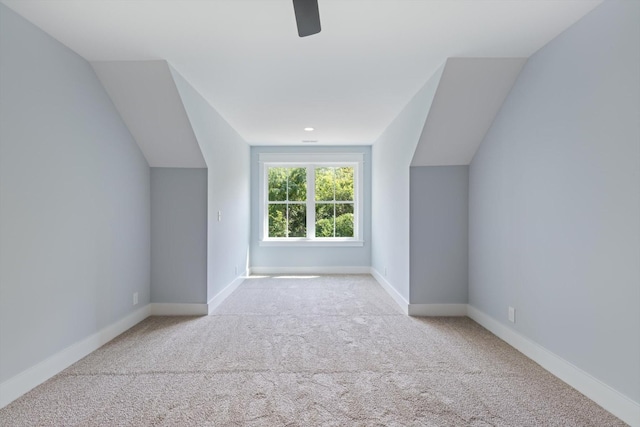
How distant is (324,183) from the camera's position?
6367 mm

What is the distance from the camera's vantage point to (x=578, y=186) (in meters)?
2.20

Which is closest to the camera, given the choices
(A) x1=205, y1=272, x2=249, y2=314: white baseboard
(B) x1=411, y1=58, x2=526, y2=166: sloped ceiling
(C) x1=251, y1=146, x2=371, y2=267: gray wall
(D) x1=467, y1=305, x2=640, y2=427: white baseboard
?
(D) x1=467, y1=305, x2=640, y2=427: white baseboard

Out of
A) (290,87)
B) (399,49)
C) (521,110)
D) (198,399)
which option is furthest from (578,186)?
(198,399)

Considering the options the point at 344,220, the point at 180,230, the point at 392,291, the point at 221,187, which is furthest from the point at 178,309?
the point at 344,220

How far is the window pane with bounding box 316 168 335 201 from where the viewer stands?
6.37 metres

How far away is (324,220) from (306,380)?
13.8ft

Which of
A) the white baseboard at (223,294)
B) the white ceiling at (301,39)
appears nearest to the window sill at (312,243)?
the white baseboard at (223,294)

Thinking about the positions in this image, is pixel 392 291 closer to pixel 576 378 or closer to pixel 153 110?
pixel 576 378

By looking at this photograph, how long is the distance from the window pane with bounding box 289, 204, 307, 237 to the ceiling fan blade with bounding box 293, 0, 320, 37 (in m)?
4.70

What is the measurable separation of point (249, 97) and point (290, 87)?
21.7 inches

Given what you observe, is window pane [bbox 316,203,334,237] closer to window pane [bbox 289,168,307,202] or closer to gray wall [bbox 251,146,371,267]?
gray wall [bbox 251,146,371,267]

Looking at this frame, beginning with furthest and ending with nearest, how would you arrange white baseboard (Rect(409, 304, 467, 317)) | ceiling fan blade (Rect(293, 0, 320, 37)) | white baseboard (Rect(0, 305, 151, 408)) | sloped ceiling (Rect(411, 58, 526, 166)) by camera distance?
1. white baseboard (Rect(409, 304, 467, 317))
2. sloped ceiling (Rect(411, 58, 526, 166))
3. white baseboard (Rect(0, 305, 151, 408))
4. ceiling fan blade (Rect(293, 0, 320, 37))

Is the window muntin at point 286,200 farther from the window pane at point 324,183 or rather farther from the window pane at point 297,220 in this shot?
the window pane at point 324,183

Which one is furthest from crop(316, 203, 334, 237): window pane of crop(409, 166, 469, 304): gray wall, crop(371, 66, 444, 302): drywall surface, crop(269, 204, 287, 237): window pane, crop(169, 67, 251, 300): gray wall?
crop(409, 166, 469, 304): gray wall
